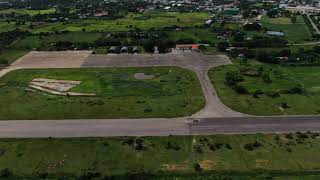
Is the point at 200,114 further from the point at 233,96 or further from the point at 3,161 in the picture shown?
the point at 3,161

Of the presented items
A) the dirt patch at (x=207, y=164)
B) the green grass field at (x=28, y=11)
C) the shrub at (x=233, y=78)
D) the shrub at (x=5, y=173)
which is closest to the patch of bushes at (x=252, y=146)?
the dirt patch at (x=207, y=164)

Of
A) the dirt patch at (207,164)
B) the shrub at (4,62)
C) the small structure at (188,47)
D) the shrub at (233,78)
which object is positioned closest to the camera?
the dirt patch at (207,164)

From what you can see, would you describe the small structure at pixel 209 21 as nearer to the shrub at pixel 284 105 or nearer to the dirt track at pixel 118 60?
the dirt track at pixel 118 60

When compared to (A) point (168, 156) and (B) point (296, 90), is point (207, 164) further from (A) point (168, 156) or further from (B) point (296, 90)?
(B) point (296, 90)

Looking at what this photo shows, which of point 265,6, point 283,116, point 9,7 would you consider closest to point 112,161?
point 283,116

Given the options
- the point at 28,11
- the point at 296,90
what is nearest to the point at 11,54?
the point at 296,90

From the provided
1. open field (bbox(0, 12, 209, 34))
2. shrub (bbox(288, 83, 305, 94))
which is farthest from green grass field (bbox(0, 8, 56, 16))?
shrub (bbox(288, 83, 305, 94))

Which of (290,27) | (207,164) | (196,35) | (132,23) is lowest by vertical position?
(290,27)
